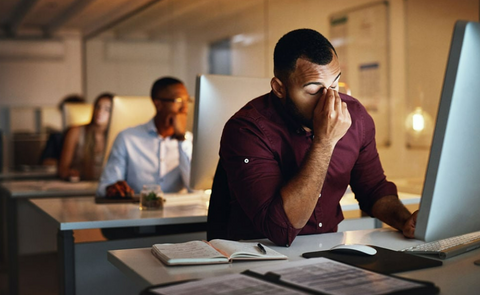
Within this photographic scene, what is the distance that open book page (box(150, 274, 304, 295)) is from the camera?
108 cm

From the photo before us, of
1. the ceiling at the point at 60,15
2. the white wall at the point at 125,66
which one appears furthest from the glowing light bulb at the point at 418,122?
the ceiling at the point at 60,15

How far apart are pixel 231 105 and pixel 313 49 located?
26.8 inches

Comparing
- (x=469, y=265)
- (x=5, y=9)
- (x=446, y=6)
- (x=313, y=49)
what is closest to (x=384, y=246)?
(x=469, y=265)

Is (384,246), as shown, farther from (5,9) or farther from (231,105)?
(5,9)

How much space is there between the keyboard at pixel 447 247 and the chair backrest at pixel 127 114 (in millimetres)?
2244

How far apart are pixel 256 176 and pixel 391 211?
0.48 metres

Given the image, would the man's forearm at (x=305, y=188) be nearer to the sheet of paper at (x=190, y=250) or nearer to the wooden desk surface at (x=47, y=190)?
the sheet of paper at (x=190, y=250)

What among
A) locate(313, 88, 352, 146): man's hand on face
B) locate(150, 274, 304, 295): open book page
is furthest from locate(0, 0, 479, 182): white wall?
locate(150, 274, 304, 295): open book page

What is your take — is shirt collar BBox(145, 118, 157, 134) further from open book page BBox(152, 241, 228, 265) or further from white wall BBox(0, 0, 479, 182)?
open book page BBox(152, 241, 228, 265)

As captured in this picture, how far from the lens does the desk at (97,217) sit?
2174 mm

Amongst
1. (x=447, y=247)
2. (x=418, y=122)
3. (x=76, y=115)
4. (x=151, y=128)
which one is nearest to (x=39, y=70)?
(x=76, y=115)

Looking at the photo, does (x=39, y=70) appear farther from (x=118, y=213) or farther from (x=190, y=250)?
(x=190, y=250)

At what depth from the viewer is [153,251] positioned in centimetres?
144

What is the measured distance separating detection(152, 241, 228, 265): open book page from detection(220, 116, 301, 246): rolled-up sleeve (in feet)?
0.69
